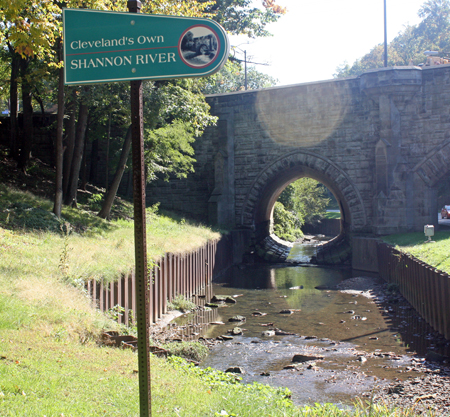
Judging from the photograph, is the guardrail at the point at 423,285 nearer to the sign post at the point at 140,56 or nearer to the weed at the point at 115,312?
the weed at the point at 115,312

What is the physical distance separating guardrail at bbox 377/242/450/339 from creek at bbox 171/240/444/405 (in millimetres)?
367

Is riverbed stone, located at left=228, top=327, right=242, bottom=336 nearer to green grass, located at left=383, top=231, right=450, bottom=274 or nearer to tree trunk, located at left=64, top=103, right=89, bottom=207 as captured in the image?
green grass, located at left=383, top=231, right=450, bottom=274

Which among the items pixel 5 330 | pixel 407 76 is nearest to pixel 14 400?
pixel 5 330

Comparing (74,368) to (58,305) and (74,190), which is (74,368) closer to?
(58,305)

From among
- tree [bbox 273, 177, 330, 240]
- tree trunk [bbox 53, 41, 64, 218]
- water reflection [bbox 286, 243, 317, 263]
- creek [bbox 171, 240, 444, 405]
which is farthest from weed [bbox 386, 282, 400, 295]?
tree [bbox 273, 177, 330, 240]

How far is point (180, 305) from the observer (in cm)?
1341

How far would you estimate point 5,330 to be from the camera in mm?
5922

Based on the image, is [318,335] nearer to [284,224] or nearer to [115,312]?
[115,312]

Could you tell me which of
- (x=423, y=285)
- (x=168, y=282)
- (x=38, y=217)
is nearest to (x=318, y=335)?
(x=423, y=285)

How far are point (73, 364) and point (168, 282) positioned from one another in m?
8.17

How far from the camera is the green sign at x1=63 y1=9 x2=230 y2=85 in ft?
11.0

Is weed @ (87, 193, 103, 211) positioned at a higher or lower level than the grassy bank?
higher

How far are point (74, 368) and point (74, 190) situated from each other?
12.5 metres

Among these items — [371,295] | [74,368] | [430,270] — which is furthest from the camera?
[371,295]
